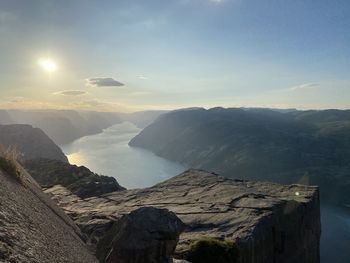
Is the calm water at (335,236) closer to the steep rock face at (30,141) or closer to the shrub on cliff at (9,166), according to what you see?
the steep rock face at (30,141)

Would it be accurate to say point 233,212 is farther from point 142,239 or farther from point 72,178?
point 72,178

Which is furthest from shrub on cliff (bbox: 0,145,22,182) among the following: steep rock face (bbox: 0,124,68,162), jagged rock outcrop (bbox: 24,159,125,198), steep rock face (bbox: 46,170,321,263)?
steep rock face (bbox: 0,124,68,162)

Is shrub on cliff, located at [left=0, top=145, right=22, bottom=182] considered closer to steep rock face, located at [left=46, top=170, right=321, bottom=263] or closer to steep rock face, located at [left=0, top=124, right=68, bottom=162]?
steep rock face, located at [left=46, top=170, right=321, bottom=263]

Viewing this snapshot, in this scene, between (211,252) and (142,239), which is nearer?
(142,239)

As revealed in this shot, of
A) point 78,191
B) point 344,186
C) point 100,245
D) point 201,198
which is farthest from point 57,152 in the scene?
point 344,186

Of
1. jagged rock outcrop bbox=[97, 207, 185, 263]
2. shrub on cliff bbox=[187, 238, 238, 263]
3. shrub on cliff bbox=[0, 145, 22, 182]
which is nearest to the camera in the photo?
jagged rock outcrop bbox=[97, 207, 185, 263]

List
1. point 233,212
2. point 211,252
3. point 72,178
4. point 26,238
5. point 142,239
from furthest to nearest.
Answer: point 72,178 → point 233,212 → point 211,252 → point 142,239 → point 26,238

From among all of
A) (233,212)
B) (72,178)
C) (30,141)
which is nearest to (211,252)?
(233,212)
